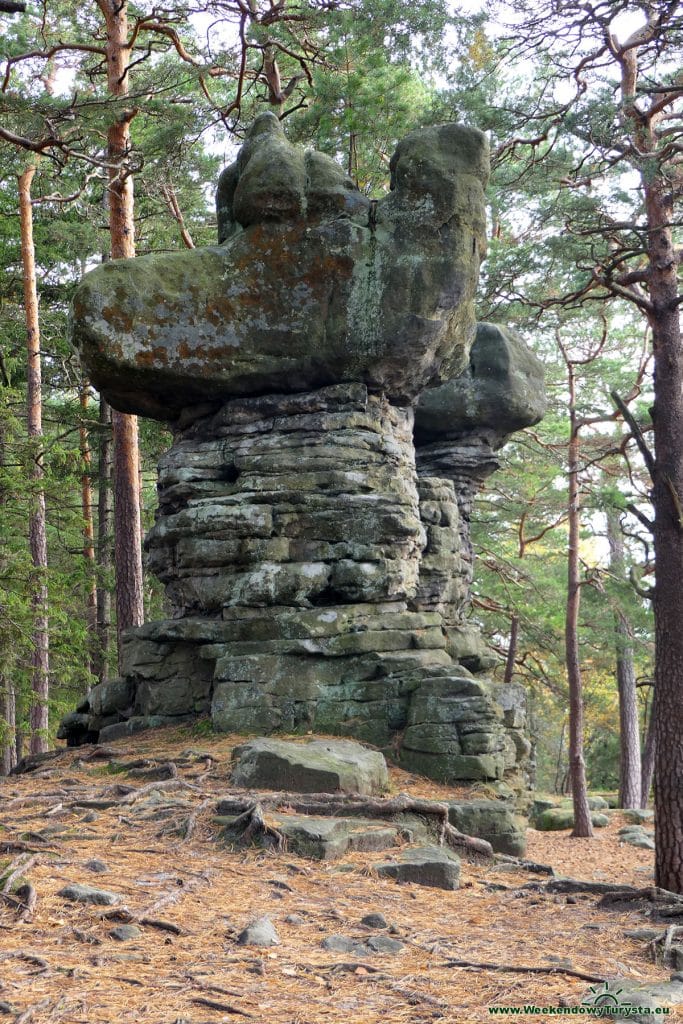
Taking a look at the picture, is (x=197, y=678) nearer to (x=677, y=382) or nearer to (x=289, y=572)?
(x=289, y=572)

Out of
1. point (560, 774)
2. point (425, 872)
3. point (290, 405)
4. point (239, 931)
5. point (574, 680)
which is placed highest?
point (290, 405)

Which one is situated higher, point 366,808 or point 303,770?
point 303,770

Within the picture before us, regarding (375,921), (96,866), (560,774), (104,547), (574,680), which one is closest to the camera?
(375,921)

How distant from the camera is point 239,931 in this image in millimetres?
4723

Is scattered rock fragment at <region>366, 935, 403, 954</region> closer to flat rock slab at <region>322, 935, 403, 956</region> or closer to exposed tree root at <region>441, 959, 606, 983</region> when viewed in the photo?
flat rock slab at <region>322, 935, 403, 956</region>

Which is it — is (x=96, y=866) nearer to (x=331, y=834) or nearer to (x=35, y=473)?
(x=331, y=834)

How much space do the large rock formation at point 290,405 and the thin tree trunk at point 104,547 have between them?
6723 mm

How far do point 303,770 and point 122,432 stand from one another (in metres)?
8.33

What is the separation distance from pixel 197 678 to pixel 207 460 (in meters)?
2.67

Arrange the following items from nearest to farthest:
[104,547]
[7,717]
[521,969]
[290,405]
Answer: [521,969] < [290,405] < [7,717] < [104,547]

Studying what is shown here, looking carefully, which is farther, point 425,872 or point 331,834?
point 331,834

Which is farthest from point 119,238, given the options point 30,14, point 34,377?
point 30,14

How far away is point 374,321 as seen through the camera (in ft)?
34.5

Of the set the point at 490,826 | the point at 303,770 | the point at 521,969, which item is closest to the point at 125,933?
the point at 521,969
